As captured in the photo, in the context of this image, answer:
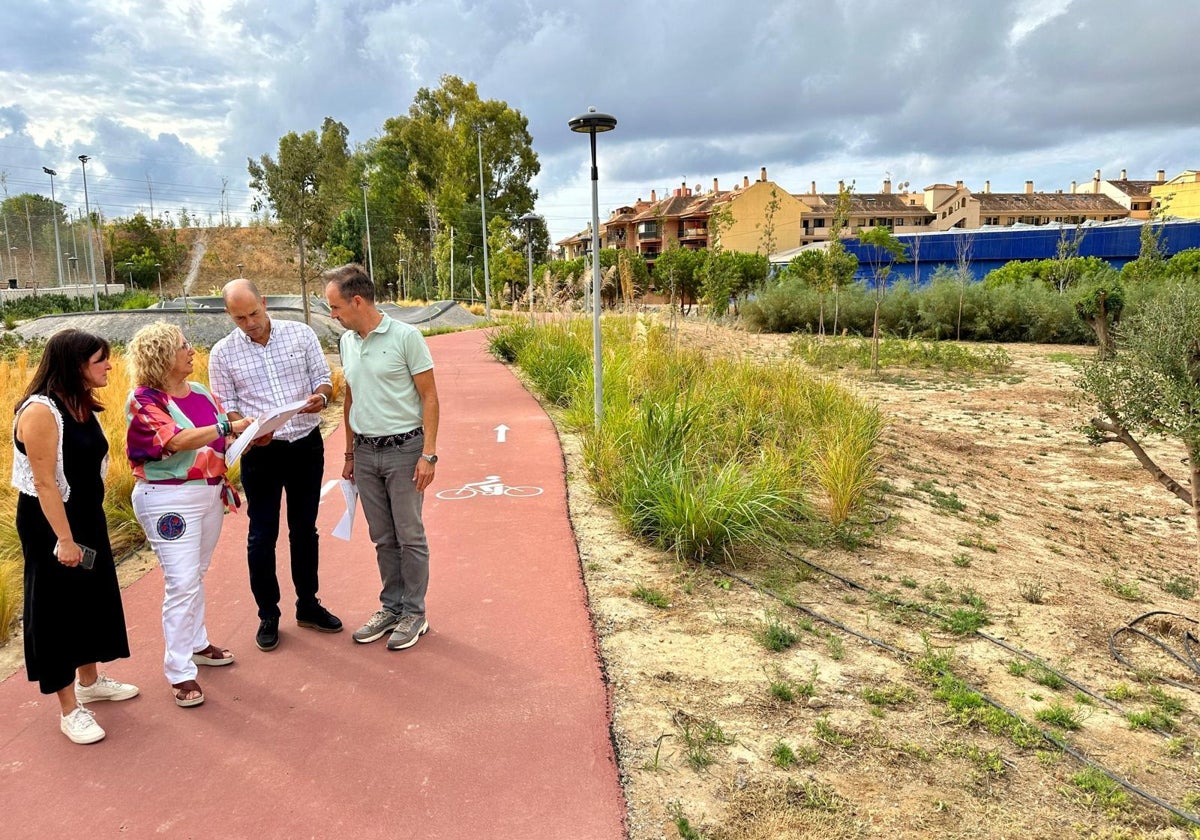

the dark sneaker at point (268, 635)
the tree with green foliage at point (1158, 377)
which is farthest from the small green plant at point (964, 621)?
the dark sneaker at point (268, 635)

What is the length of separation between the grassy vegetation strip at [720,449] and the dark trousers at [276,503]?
2.38 meters

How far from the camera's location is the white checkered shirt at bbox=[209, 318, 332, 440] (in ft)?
12.3

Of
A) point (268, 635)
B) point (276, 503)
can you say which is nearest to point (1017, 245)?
point (276, 503)

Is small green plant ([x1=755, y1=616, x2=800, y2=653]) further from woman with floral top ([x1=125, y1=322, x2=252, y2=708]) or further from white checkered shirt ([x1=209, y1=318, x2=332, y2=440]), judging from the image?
woman with floral top ([x1=125, y1=322, x2=252, y2=708])

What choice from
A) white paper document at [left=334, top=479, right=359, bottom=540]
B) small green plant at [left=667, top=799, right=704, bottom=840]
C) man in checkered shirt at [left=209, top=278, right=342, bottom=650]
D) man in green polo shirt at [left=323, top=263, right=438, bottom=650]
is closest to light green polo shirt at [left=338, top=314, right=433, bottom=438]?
man in green polo shirt at [left=323, top=263, right=438, bottom=650]

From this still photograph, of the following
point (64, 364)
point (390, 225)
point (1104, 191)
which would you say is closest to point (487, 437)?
point (64, 364)

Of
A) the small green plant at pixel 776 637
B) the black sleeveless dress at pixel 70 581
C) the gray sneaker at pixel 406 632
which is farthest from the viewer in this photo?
the small green plant at pixel 776 637

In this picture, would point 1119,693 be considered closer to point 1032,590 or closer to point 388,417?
point 1032,590

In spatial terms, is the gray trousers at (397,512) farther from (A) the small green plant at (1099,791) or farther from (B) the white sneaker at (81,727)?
(A) the small green plant at (1099,791)

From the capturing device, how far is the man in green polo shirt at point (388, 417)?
3.64m

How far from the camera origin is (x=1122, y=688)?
3.79 metres

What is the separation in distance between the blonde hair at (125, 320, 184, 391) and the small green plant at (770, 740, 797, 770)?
296 cm

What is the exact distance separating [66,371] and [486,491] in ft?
13.5

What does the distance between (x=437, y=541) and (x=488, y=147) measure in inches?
2082
